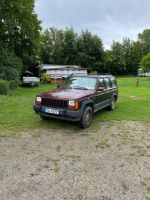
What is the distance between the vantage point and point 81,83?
738 cm

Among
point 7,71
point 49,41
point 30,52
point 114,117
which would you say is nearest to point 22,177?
point 114,117

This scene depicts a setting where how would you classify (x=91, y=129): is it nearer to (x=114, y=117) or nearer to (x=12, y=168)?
(x=114, y=117)

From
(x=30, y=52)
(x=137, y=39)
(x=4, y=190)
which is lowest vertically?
(x=4, y=190)

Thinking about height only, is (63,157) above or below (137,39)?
below

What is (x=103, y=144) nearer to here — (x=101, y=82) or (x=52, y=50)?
(x=101, y=82)

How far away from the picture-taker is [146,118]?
7.92 m

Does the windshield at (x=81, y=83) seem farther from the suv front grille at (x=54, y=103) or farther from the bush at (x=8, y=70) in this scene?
the bush at (x=8, y=70)

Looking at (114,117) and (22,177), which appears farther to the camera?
(114,117)

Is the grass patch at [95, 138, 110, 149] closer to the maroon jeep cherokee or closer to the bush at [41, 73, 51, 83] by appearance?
the maroon jeep cherokee

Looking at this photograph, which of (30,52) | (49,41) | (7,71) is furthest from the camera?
(49,41)

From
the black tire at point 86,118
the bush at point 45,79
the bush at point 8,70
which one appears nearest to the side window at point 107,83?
the black tire at point 86,118

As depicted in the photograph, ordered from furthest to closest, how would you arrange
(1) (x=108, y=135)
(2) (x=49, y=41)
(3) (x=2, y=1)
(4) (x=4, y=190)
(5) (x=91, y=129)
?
(2) (x=49, y=41)
(3) (x=2, y=1)
(5) (x=91, y=129)
(1) (x=108, y=135)
(4) (x=4, y=190)

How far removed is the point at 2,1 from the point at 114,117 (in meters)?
12.2

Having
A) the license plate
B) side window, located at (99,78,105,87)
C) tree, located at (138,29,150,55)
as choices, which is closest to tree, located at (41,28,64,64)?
tree, located at (138,29,150,55)
